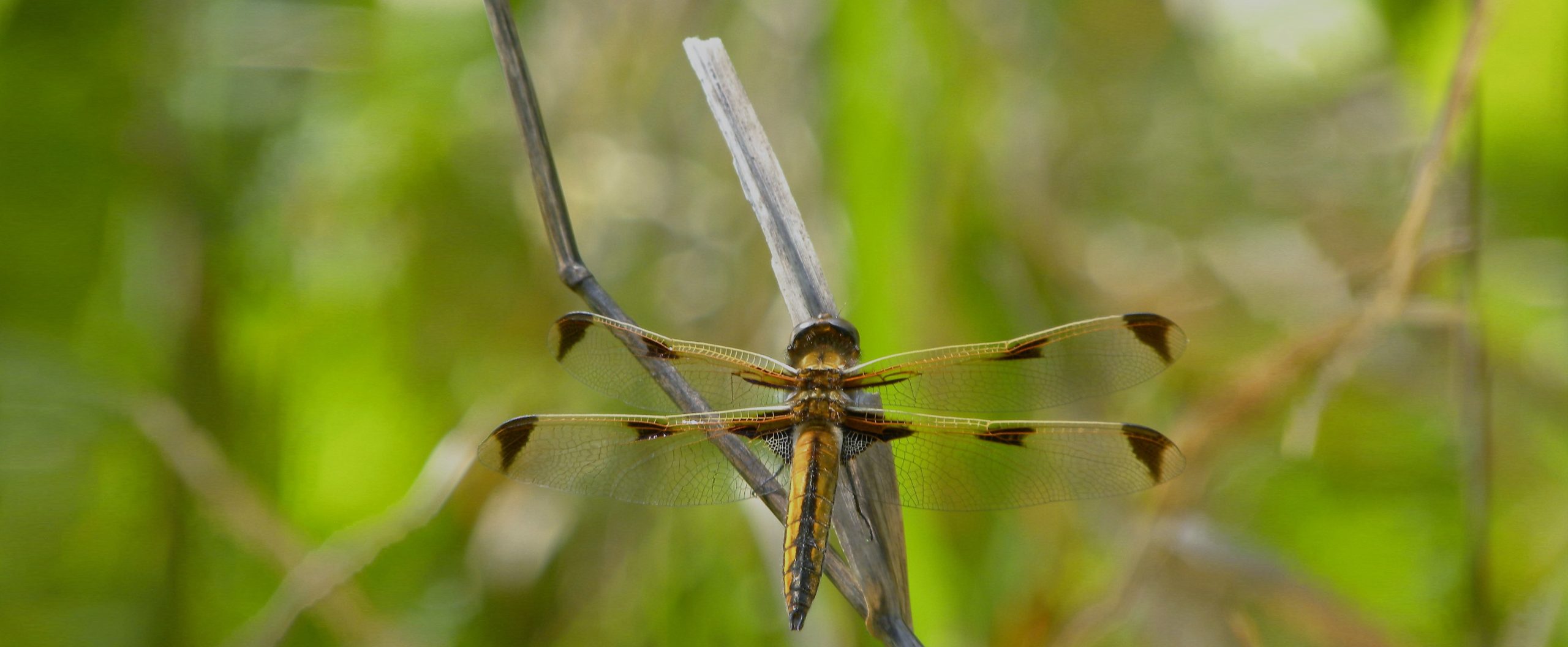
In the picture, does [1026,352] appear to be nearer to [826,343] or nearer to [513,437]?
[826,343]

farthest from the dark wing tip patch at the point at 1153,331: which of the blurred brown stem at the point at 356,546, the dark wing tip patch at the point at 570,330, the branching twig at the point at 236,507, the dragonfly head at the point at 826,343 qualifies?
the branching twig at the point at 236,507

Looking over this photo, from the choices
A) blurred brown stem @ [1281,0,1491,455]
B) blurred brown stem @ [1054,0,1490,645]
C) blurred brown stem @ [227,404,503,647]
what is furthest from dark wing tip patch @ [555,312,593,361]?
blurred brown stem @ [1281,0,1491,455]

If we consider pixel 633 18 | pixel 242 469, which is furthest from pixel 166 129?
pixel 633 18

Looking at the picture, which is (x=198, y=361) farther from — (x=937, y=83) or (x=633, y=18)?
(x=937, y=83)

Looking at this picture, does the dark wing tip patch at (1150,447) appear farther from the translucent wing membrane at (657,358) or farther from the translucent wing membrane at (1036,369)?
the translucent wing membrane at (657,358)

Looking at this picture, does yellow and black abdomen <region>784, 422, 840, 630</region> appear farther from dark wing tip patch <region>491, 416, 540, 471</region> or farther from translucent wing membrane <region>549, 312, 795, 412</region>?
dark wing tip patch <region>491, 416, 540, 471</region>
